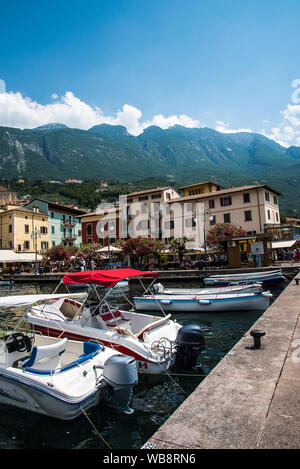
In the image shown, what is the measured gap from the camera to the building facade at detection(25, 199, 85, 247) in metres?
63.5

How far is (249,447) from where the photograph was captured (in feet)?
10.9

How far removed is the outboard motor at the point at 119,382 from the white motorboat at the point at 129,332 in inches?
63.0

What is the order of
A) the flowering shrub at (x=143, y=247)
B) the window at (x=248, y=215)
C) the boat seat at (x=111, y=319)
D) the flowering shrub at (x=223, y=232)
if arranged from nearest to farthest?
the boat seat at (x=111, y=319), the flowering shrub at (x=223, y=232), the flowering shrub at (x=143, y=247), the window at (x=248, y=215)

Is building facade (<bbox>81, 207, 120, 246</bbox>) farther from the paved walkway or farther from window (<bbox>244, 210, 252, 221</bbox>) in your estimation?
the paved walkway

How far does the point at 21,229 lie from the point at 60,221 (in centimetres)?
1003

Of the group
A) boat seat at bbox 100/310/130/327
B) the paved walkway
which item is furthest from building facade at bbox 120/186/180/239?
the paved walkway

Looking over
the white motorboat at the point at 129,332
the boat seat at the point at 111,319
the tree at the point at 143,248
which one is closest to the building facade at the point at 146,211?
the tree at the point at 143,248

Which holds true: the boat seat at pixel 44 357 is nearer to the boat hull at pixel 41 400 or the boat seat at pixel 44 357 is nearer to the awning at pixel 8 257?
the boat hull at pixel 41 400

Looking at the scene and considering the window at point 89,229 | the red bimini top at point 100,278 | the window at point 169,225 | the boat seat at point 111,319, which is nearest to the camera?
the red bimini top at point 100,278

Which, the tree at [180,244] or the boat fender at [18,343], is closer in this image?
the boat fender at [18,343]

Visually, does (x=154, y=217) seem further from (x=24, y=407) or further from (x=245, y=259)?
(x=24, y=407)

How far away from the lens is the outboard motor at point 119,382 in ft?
20.2

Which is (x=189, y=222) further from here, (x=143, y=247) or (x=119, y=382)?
(x=119, y=382)

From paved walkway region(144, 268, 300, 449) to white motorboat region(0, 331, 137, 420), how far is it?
2029mm
